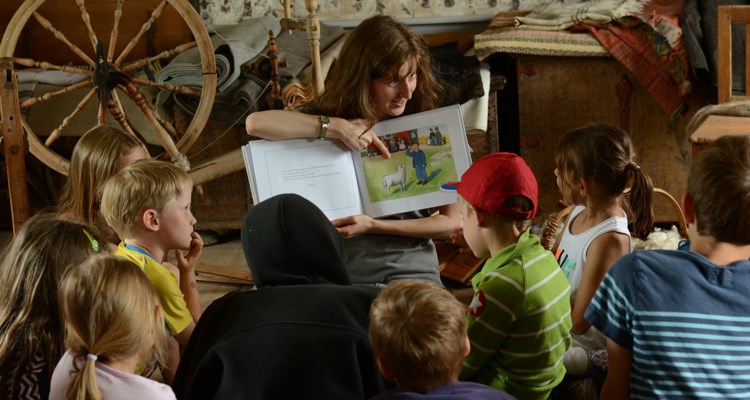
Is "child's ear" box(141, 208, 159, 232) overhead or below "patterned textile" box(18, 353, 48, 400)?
overhead

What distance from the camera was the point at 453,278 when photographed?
147 inches

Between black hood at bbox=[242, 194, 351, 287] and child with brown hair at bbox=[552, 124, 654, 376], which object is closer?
black hood at bbox=[242, 194, 351, 287]

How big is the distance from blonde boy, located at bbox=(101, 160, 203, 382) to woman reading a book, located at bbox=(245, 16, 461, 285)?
368 millimetres

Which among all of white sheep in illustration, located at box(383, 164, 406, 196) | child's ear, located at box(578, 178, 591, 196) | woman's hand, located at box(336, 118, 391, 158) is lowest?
child's ear, located at box(578, 178, 591, 196)

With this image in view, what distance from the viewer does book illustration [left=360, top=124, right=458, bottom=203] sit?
2.52m

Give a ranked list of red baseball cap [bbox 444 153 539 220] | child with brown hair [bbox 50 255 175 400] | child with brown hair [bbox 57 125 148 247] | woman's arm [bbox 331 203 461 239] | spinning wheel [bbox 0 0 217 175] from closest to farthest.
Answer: child with brown hair [bbox 50 255 175 400], red baseball cap [bbox 444 153 539 220], woman's arm [bbox 331 203 461 239], child with brown hair [bbox 57 125 148 247], spinning wheel [bbox 0 0 217 175]

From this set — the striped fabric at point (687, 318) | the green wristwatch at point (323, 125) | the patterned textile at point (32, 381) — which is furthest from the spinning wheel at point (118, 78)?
the striped fabric at point (687, 318)

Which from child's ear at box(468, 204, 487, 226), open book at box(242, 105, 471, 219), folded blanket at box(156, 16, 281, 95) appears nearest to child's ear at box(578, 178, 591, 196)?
open book at box(242, 105, 471, 219)

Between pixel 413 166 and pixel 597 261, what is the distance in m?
0.61

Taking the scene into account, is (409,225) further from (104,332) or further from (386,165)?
(104,332)

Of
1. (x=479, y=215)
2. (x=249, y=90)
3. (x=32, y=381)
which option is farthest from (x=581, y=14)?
(x=32, y=381)

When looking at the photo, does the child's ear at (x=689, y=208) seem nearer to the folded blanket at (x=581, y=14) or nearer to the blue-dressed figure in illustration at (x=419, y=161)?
the blue-dressed figure in illustration at (x=419, y=161)

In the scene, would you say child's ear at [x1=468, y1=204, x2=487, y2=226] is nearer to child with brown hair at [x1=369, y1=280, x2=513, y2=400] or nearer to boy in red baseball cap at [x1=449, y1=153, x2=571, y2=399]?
boy in red baseball cap at [x1=449, y1=153, x2=571, y2=399]

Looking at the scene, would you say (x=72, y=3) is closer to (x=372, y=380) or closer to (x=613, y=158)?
(x=613, y=158)
